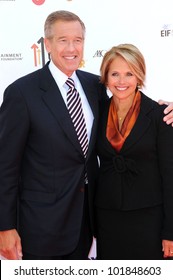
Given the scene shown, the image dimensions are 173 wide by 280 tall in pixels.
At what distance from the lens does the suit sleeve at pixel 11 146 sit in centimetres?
181

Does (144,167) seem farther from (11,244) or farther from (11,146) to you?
(11,244)

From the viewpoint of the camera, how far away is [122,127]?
77.8 inches

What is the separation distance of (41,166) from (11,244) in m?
0.40

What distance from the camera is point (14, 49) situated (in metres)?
2.71

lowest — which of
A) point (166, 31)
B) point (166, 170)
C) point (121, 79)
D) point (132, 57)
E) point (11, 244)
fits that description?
point (11, 244)

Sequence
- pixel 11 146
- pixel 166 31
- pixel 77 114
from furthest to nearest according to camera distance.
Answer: pixel 166 31 → pixel 77 114 → pixel 11 146

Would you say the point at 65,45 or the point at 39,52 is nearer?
the point at 65,45

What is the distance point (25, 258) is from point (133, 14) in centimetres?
167

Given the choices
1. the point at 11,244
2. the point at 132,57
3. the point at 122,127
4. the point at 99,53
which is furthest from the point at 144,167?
the point at 99,53

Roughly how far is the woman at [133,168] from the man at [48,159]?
3.7 inches

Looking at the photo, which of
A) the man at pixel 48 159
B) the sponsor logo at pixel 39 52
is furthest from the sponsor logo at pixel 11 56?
the man at pixel 48 159

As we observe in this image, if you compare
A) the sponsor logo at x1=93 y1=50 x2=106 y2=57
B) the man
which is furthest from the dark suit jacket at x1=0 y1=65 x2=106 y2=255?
the sponsor logo at x1=93 y1=50 x2=106 y2=57

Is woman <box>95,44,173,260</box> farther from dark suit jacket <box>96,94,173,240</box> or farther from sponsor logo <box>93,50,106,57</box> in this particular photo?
sponsor logo <box>93,50,106,57</box>

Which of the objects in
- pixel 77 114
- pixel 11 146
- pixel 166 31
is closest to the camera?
pixel 11 146
